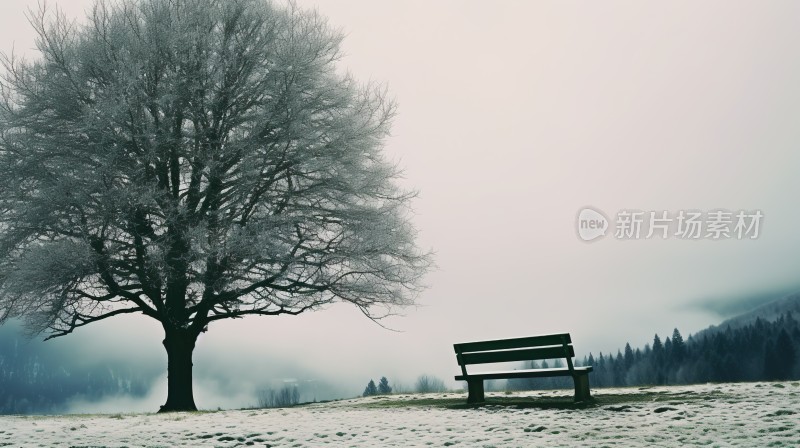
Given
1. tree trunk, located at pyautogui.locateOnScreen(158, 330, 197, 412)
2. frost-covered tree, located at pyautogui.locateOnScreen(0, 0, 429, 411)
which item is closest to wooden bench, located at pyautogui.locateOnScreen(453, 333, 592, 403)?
frost-covered tree, located at pyautogui.locateOnScreen(0, 0, 429, 411)

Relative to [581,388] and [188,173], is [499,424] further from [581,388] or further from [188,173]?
[188,173]

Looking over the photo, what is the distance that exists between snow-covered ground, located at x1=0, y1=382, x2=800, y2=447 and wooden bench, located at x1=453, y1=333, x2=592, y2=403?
505 millimetres

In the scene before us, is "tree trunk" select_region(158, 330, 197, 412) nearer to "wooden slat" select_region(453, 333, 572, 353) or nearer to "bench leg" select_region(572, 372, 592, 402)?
"wooden slat" select_region(453, 333, 572, 353)

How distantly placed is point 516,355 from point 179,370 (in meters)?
9.84

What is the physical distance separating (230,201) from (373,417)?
27.8 ft

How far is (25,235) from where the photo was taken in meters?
19.0

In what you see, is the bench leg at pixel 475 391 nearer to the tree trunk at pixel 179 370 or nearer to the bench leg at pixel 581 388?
the bench leg at pixel 581 388

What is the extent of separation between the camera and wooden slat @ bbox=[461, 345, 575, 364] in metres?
13.5

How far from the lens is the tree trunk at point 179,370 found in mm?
19016


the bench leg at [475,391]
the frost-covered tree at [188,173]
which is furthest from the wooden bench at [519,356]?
the frost-covered tree at [188,173]

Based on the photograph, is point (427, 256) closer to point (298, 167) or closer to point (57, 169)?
point (298, 167)

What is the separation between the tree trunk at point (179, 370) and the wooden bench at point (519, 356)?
8.14 m

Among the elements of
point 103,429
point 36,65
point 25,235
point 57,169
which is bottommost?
point 103,429

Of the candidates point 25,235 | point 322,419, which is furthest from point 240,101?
point 322,419
